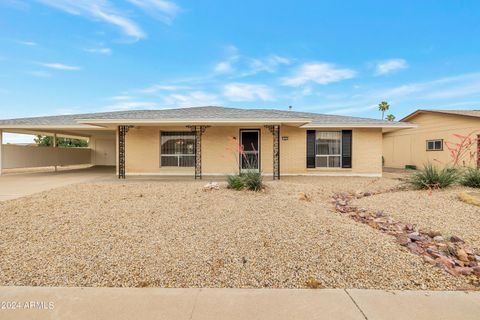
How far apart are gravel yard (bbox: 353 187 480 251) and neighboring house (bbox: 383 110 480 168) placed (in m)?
8.91

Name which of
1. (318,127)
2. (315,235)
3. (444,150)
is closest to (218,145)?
(318,127)

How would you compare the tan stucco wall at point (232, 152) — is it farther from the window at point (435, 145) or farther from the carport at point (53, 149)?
the window at point (435, 145)

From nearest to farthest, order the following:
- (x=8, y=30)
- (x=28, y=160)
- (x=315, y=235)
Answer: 1. (x=315, y=235)
2. (x=8, y=30)
3. (x=28, y=160)

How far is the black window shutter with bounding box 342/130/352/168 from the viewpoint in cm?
1273

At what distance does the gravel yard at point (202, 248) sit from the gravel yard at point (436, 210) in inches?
58.3

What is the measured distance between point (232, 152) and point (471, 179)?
928 centimetres

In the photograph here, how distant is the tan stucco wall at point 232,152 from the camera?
12578 mm

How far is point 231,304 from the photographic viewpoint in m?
2.43

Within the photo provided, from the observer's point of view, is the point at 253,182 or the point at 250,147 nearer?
the point at 253,182

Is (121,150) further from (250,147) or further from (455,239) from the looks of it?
(455,239)

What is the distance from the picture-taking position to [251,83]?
71.3 feet

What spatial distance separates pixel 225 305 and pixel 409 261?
8.45 ft

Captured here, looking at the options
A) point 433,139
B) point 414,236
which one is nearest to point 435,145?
point 433,139

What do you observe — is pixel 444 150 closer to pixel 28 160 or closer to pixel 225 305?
pixel 225 305
